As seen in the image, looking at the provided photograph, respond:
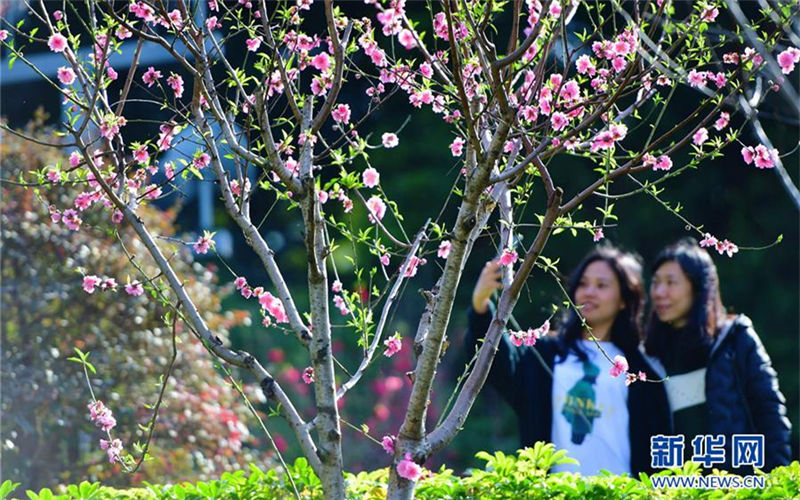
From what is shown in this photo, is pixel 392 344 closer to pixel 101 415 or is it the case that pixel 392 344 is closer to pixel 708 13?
pixel 101 415

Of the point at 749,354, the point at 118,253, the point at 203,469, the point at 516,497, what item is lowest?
the point at 516,497

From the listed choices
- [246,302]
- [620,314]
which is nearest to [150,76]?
[620,314]

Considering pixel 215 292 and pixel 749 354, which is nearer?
pixel 749 354

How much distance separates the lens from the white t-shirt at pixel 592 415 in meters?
4.17

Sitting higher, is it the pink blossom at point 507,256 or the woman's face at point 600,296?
the woman's face at point 600,296

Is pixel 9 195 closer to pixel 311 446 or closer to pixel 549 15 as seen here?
pixel 311 446

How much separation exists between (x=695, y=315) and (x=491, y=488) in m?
1.72

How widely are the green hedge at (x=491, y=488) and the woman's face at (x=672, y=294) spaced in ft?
4.43

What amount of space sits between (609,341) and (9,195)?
2.73 metres

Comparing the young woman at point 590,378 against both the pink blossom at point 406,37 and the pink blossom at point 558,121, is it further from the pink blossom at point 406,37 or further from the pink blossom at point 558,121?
the pink blossom at point 406,37

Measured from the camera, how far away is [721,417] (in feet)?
13.7

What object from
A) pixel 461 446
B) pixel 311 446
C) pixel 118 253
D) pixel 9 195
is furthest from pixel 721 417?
pixel 461 446

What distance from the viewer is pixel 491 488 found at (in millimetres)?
2951

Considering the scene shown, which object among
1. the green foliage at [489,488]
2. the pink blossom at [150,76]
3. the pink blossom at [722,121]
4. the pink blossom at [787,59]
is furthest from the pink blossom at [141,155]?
the pink blossom at [787,59]
